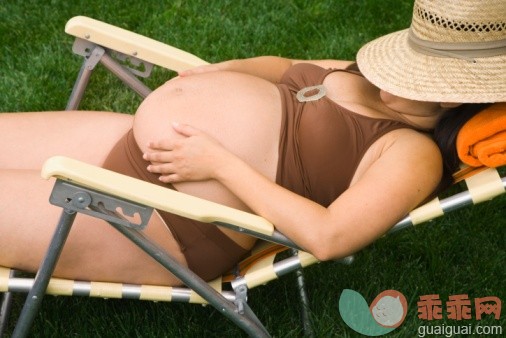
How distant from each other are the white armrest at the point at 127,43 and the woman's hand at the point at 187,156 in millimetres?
679

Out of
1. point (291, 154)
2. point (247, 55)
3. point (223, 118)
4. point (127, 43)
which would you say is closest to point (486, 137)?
point (291, 154)

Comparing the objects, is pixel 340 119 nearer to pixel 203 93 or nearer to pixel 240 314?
pixel 203 93

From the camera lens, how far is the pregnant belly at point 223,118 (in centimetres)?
259

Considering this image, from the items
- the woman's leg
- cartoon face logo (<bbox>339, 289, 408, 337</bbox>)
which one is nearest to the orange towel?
cartoon face logo (<bbox>339, 289, 408, 337</bbox>)

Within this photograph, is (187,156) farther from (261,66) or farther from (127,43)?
(127,43)

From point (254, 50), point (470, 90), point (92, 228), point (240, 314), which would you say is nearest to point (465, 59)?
point (470, 90)

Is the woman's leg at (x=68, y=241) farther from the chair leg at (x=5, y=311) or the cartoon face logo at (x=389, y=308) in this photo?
the cartoon face logo at (x=389, y=308)

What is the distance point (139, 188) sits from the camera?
2.20 metres

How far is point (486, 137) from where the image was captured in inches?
96.4

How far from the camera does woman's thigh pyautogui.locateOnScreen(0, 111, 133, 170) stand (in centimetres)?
286

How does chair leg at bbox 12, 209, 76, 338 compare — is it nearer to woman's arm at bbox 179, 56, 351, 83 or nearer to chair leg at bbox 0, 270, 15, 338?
chair leg at bbox 0, 270, 15, 338

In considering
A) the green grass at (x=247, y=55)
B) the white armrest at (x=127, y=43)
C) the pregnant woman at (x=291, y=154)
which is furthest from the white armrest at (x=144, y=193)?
the white armrest at (x=127, y=43)

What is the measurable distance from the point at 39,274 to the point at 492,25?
56.1 inches

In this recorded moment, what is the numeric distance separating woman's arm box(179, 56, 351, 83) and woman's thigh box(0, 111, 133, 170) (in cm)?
34
